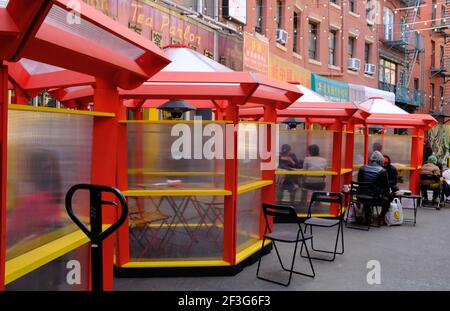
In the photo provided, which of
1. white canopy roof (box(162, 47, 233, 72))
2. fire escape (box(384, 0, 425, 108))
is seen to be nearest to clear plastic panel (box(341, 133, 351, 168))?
white canopy roof (box(162, 47, 233, 72))

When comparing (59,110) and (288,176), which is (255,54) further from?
(59,110)

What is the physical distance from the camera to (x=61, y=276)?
3811mm

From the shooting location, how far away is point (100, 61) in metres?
3.41

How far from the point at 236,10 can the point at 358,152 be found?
6.33 metres

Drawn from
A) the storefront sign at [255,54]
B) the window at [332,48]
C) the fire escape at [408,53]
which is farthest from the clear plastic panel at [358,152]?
the fire escape at [408,53]

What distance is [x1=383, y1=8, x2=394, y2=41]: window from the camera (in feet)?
91.0

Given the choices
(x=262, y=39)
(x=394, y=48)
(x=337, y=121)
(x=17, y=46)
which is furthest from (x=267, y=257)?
(x=394, y=48)

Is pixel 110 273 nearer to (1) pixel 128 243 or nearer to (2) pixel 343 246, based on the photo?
(1) pixel 128 243

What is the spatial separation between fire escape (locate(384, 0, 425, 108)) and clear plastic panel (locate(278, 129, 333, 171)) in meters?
20.9

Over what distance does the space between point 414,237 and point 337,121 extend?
296 cm

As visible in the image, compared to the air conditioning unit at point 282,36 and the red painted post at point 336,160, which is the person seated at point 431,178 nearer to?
the red painted post at point 336,160

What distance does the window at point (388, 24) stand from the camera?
2773 cm

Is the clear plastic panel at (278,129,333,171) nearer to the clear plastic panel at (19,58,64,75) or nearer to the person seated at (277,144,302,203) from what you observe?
the person seated at (277,144,302,203)

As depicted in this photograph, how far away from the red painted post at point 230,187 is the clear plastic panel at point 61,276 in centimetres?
229
